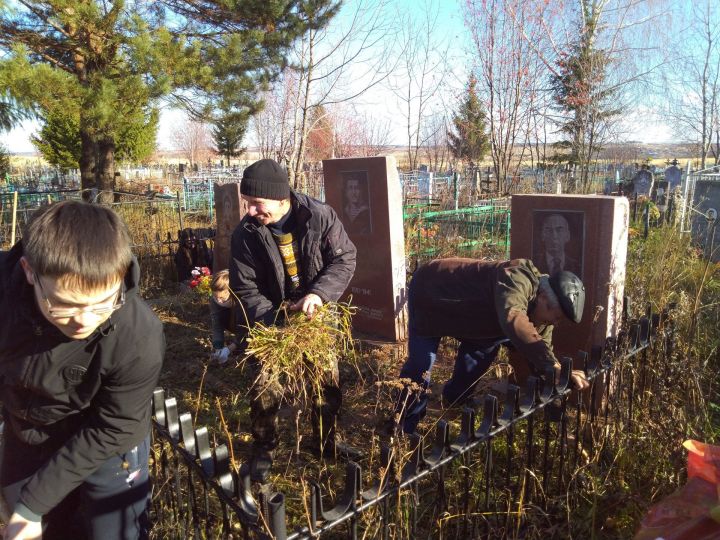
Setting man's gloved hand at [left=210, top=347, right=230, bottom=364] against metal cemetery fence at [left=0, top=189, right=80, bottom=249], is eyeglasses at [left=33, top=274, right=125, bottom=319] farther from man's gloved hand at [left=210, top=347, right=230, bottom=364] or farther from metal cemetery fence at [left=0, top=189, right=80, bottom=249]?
metal cemetery fence at [left=0, top=189, right=80, bottom=249]

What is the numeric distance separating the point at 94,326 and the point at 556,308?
7.18 feet

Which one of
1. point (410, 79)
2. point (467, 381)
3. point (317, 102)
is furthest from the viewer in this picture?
point (410, 79)

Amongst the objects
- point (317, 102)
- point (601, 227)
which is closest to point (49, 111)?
point (317, 102)

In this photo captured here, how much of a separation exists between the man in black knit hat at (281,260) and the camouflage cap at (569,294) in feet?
Answer: 3.58

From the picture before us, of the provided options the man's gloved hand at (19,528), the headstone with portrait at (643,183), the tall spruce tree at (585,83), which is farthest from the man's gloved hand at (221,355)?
the headstone with portrait at (643,183)

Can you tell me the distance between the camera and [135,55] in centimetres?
845

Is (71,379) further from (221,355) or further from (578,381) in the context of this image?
(221,355)

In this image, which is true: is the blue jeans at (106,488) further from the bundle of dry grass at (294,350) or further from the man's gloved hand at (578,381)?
the man's gloved hand at (578,381)

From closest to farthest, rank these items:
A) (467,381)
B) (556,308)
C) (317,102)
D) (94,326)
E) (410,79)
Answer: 1. (94,326)
2. (556,308)
3. (467,381)
4. (317,102)
5. (410,79)

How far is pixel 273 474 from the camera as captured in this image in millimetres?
2785

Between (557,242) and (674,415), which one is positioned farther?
(557,242)

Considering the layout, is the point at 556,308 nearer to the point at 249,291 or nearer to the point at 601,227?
the point at 601,227

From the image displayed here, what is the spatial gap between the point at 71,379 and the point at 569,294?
2.23 m

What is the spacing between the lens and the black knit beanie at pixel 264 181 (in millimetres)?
2600
